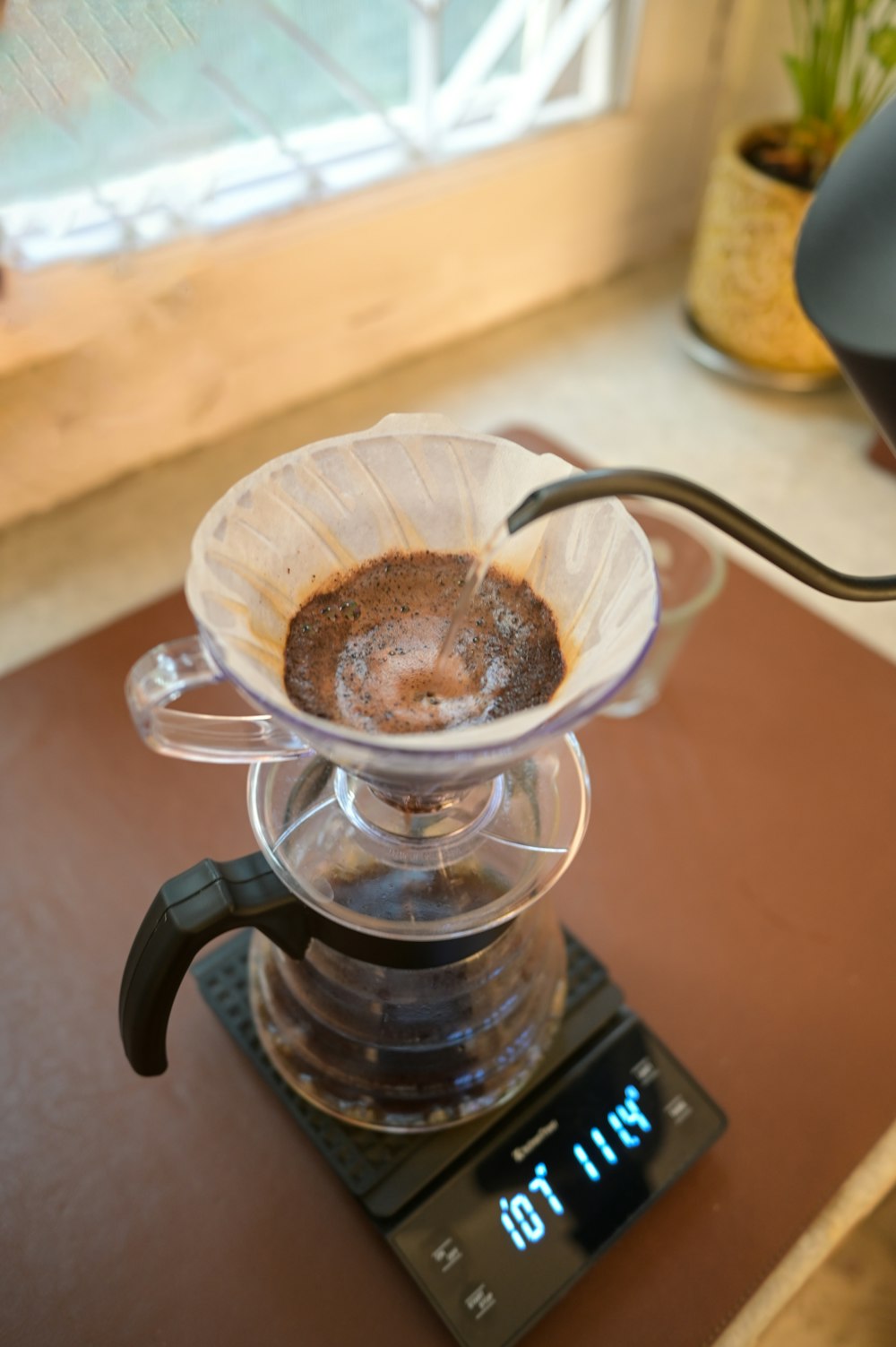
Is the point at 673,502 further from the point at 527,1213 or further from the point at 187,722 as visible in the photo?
the point at 527,1213

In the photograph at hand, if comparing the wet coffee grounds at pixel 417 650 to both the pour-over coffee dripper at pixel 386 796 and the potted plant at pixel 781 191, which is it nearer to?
the pour-over coffee dripper at pixel 386 796

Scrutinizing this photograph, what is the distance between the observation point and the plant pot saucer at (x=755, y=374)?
3.31 feet

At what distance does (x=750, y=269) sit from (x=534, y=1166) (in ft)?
2.60

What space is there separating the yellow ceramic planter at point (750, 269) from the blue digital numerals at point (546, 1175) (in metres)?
0.66

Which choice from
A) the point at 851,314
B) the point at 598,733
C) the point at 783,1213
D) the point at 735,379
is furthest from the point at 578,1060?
the point at 735,379

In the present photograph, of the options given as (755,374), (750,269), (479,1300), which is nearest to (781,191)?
(750,269)

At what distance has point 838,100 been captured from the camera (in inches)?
41.6

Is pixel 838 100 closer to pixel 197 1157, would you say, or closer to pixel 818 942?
pixel 818 942

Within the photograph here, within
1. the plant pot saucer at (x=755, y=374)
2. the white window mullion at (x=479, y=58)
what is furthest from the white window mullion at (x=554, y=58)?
the plant pot saucer at (x=755, y=374)

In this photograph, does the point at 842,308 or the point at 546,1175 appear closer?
the point at 842,308

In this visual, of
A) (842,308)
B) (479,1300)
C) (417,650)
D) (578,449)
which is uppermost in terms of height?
(842,308)

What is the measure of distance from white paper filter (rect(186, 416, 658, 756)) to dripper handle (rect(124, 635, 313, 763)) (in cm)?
4

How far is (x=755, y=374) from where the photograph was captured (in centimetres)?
102

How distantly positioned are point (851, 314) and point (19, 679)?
59cm
